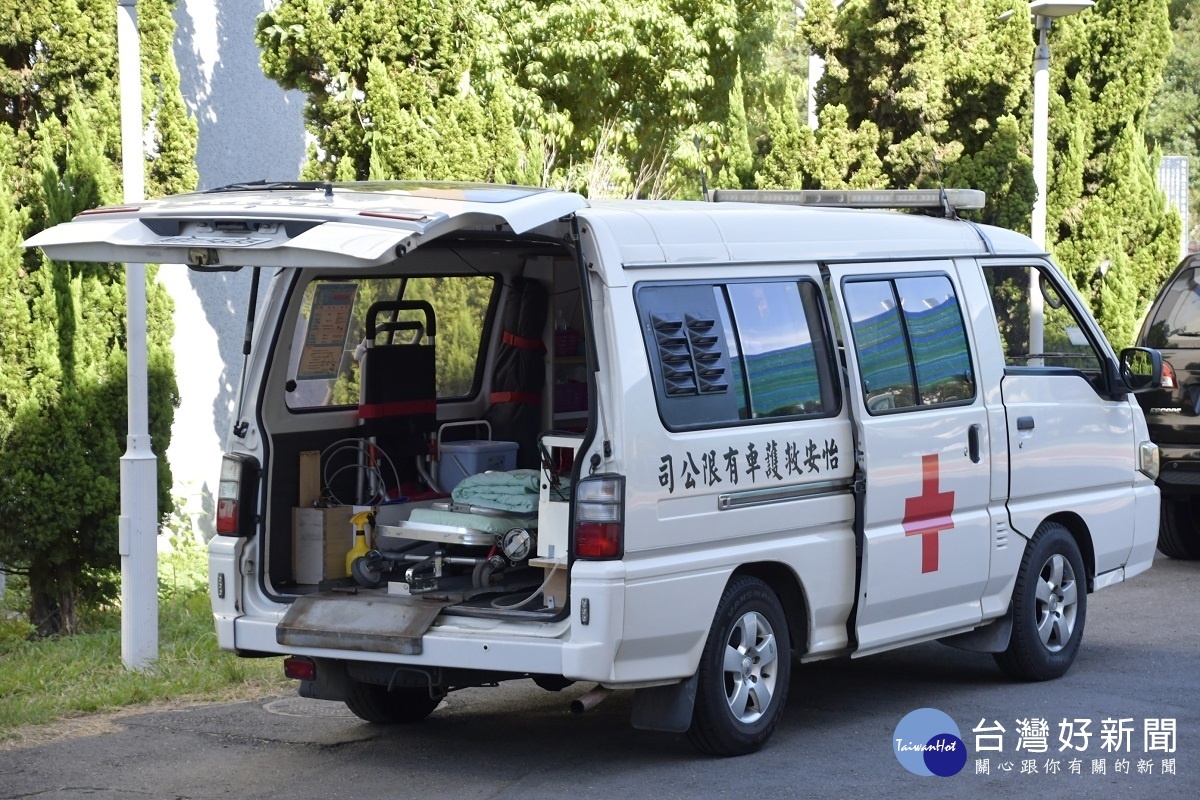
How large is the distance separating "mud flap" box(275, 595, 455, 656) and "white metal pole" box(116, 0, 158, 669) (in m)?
2.50

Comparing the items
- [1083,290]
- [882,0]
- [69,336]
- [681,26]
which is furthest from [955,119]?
[69,336]

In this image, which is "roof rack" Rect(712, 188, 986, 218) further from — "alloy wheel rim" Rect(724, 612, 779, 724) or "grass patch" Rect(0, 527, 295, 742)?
"grass patch" Rect(0, 527, 295, 742)

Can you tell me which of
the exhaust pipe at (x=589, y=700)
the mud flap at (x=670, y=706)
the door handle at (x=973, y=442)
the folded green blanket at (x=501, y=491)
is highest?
the door handle at (x=973, y=442)

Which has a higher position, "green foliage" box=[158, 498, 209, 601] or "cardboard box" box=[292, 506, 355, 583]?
"cardboard box" box=[292, 506, 355, 583]

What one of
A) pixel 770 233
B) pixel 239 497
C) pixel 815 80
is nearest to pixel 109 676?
pixel 239 497

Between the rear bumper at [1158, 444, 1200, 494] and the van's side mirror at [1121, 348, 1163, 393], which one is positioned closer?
the van's side mirror at [1121, 348, 1163, 393]

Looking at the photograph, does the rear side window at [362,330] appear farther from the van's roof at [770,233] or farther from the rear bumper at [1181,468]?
the rear bumper at [1181,468]

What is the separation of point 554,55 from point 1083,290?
7705 mm

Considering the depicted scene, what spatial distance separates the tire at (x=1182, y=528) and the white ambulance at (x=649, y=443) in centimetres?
406

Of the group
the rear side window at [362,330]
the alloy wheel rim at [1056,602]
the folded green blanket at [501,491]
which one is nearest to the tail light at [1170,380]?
the alloy wheel rim at [1056,602]

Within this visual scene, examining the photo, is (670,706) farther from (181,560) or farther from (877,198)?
(181,560)

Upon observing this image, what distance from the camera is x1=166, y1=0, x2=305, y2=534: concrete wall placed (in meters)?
14.3

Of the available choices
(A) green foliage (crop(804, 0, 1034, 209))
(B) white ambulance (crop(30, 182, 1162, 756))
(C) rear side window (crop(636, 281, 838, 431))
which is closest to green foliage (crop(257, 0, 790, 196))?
(A) green foliage (crop(804, 0, 1034, 209))

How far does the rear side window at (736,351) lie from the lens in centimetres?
653
